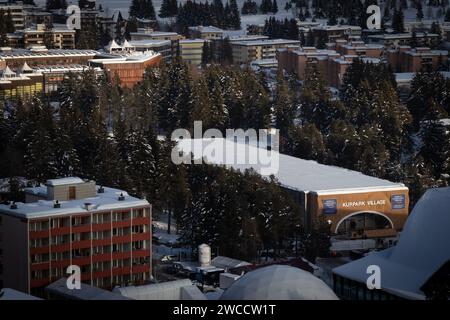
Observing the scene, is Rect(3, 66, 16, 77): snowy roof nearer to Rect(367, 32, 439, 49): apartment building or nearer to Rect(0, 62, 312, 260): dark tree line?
Rect(0, 62, 312, 260): dark tree line

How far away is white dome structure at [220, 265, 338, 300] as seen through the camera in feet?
75.1

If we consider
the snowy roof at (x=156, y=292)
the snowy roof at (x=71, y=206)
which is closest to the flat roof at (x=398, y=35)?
the snowy roof at (x=71, y=206)

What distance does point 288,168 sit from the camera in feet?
140

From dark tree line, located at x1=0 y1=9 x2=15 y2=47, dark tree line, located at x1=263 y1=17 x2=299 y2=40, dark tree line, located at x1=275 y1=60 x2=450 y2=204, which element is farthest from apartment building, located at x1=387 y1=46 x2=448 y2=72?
dark tree line, located at x1=0 y1=9 x2=15 y2=47

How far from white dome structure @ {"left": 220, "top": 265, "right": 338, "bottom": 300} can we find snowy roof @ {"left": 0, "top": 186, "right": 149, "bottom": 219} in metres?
8.51

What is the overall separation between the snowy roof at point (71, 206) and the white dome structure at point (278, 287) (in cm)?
851

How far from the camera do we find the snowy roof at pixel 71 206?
103 ft

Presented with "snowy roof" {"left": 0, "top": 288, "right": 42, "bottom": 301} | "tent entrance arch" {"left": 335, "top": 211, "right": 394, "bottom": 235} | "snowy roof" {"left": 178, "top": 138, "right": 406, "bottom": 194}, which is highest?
"snowy roof" {"left": 0, "top": 288, "right": 42, "bottom": 301}

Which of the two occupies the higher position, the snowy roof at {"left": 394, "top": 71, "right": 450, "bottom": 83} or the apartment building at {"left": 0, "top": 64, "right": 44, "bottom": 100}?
the apartment building at {"left": 0, "top": 64, "right": 44, "bottom": 100}

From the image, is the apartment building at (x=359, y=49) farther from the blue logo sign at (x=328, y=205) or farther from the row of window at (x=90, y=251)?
the row of window at (x=90, y=251)
